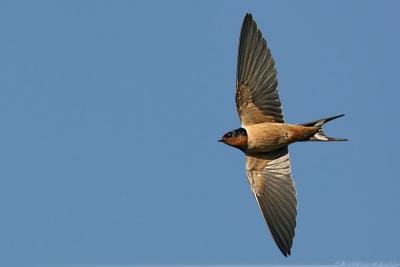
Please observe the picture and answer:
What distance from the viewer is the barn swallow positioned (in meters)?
6.58

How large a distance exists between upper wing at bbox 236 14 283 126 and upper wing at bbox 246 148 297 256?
40 centimetres

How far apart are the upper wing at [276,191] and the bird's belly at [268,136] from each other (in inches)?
8.4

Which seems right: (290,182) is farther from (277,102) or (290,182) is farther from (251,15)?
(251,15)

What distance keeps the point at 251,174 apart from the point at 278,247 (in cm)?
76

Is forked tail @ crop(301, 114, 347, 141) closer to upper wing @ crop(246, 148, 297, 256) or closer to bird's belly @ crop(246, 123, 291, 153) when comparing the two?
bird's belly @ crop(246, 123, 291, 153)

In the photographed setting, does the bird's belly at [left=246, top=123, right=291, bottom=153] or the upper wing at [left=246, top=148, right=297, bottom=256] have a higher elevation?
the bird's belly at [left=246, top=123, right=291, bottom=153]

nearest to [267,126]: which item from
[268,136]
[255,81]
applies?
[268,136]

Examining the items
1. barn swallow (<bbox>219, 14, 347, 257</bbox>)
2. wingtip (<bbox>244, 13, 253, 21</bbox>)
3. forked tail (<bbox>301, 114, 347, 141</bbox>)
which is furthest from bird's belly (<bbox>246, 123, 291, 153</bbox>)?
wingtip (<bbox>244, 13, 253, 21</bbox>)

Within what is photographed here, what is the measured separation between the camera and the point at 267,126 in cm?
661

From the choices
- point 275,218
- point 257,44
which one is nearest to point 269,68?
point 257,44

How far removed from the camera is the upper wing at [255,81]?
21.5 feet

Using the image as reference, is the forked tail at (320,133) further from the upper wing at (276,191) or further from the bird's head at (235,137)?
the bird's head at (235,137)

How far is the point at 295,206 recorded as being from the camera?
6664 mm

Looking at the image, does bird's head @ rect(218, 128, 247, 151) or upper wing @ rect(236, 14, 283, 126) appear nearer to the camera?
upper wing @ rect(236, 14, 283, 126)
